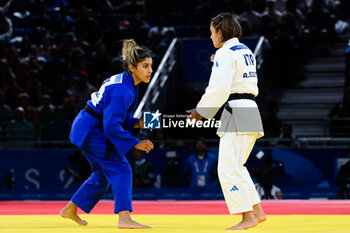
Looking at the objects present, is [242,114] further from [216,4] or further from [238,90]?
[216,4]

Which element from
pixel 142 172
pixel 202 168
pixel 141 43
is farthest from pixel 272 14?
pixel 142 172

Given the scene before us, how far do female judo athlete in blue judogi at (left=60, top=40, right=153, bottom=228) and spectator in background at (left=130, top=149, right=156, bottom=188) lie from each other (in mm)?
5045

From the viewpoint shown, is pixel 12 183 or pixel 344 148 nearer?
pixel 344 148

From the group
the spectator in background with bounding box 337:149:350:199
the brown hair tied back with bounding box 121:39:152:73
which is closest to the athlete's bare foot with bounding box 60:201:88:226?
the brown hair tied back with bounding box 121:39:152:73

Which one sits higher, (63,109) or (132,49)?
(132,49)

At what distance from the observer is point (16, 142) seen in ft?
36.8

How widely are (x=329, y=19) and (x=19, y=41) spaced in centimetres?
687

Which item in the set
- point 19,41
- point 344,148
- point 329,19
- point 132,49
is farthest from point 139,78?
point 19,41

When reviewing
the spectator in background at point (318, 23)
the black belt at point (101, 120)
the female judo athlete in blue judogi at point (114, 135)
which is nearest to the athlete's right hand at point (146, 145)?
the female judo athlete in blue judogi at point (114, 135)

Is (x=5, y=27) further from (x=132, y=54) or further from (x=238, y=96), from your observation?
(x=238, y=96)

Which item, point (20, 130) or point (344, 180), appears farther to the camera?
point (20, 130)

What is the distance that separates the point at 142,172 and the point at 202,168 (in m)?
0.93

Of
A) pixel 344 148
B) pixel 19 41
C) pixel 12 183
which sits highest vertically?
pixel 19 41

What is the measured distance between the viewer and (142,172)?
1045 centimetres
